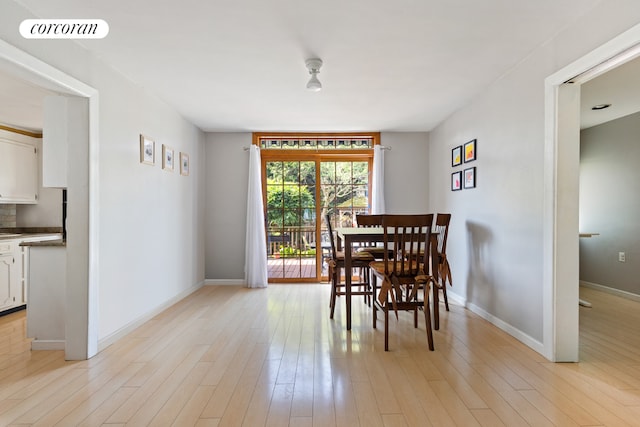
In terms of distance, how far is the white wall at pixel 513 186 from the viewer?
7.84ft

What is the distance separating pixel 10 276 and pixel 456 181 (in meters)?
5.22

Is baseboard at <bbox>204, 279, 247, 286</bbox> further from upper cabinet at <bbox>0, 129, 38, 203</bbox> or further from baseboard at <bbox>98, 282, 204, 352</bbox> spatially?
upper cabinet at <bbox>0, 129, 38, 203</bbox>

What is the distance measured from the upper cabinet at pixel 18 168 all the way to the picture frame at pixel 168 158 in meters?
2.06

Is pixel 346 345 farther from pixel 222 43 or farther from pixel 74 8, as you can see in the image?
pixel 74 8

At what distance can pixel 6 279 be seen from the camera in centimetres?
387

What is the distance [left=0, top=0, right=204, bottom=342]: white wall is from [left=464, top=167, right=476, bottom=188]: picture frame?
135 inches

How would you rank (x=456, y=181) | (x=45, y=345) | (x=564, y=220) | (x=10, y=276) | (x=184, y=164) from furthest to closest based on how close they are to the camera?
(x=184, y=164) < (x=456, y=181) < (x=10, y=276) < (x=45, y=345) < (x=564, y=220)

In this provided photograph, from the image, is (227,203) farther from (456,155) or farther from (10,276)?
(456,155)

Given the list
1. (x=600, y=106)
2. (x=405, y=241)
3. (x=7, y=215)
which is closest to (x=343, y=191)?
(x=405, y=241)

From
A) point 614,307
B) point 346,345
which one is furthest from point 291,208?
point 614,307

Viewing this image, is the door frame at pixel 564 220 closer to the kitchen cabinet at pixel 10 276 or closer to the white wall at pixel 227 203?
the white wall at pixel 227 203

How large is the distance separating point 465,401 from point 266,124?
4098mm

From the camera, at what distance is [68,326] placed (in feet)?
8.64

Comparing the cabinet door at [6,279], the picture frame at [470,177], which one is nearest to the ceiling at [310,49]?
the picture frame at [470,177]
